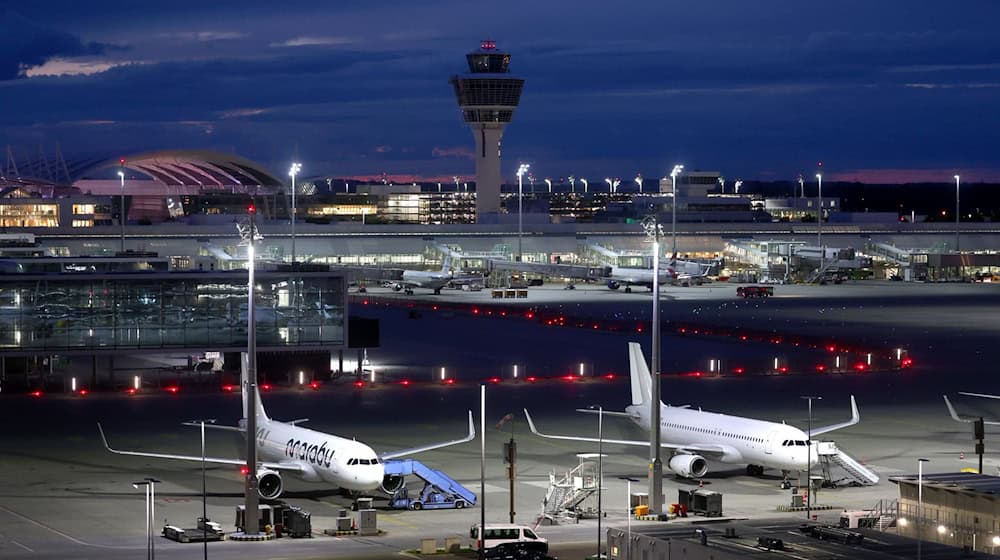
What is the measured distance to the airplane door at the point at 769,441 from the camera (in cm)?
5969

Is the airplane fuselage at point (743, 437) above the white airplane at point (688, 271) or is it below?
below

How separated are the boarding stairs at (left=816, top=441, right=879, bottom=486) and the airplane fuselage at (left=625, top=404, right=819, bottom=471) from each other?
0.29 metres

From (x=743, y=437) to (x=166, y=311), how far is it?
1659 inches

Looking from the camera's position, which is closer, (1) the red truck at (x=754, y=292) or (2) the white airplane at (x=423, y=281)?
(1) the red truck at (x=754, y=292)

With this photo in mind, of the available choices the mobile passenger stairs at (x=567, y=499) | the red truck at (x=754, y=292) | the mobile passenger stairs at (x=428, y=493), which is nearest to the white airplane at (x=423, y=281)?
the red truck at (x=754, y=292)

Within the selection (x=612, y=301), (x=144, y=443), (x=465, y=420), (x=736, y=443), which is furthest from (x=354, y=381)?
(x=612, y=301)

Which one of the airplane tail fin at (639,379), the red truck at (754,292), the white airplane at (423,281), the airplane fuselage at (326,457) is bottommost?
the airplane fuselage at (326,457)

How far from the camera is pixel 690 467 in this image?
59.8 m

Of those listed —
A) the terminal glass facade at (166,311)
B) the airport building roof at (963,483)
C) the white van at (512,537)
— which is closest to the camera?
the airport building roof at (963,483)

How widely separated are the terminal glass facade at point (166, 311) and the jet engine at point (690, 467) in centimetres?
3785

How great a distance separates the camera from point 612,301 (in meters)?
168

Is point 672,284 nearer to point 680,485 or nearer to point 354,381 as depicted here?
point 354,381

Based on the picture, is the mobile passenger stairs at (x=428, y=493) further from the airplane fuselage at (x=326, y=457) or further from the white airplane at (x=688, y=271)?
the white airplane at (x=688, y=271)

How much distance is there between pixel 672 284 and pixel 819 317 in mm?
56359
